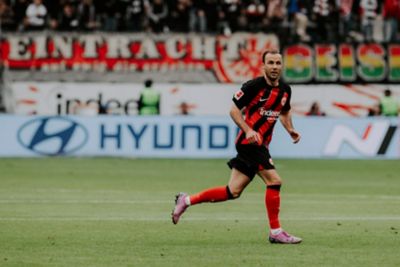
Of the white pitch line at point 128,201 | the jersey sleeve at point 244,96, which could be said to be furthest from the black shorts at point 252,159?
the white pitch line at point 128,201

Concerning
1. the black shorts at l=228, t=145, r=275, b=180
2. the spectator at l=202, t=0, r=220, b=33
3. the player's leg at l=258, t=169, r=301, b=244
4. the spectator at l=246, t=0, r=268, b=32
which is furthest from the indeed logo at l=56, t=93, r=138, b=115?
the player's leg at l=258, t=169, r=301, b=244

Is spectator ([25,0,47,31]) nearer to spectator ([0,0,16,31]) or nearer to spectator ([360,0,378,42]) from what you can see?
spectator ([0,0,16,31])

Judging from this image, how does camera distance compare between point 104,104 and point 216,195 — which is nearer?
point 216,195

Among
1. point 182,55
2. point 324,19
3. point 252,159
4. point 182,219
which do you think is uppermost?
point 252,159

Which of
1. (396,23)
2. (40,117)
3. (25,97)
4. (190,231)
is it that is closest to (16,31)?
(25,97)

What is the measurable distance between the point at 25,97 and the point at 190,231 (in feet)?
74.3

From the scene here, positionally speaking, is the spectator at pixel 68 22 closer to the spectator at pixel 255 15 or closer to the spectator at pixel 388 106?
the spectator at pixel 255 15

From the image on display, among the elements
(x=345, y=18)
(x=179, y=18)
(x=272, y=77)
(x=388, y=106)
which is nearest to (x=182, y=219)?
(x=272, y=77)

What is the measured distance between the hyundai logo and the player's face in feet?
56.1

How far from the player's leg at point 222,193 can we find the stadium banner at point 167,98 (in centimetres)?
2213

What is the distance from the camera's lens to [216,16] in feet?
116

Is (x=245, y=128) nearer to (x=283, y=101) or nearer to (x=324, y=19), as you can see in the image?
(x=283, y=101)

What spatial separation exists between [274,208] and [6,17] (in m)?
23.6

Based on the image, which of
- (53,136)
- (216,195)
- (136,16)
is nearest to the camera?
(216,195)
